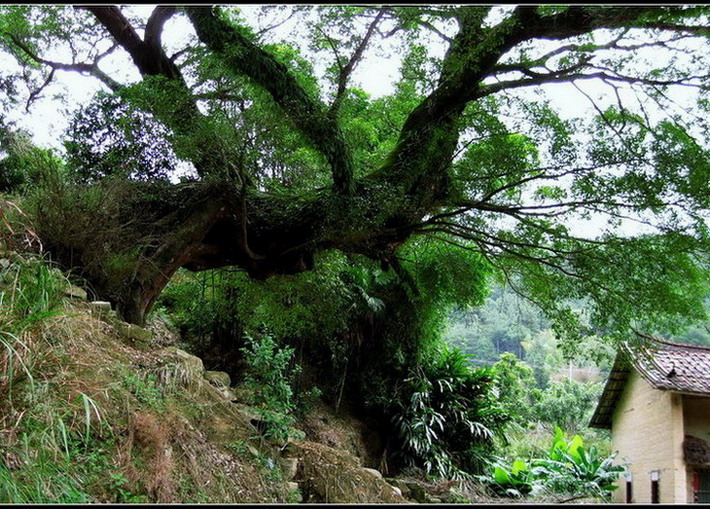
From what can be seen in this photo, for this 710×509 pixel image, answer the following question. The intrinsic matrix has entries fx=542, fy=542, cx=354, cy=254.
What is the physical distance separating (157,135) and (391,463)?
18.5 feet

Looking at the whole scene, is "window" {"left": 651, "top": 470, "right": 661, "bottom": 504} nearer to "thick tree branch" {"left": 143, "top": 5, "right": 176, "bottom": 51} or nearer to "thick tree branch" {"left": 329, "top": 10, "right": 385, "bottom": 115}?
"thick tree branch" {"left": 329, "top": 10, "right": 385, "bottom": 115}

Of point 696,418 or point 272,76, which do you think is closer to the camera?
point 272,76

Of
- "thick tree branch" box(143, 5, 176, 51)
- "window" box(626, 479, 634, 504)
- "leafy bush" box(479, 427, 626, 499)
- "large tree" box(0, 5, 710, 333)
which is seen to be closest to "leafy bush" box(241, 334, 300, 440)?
"large tree" box(0, 5, 710, 333)

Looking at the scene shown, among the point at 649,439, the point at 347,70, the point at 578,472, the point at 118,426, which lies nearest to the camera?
the point at 118,426

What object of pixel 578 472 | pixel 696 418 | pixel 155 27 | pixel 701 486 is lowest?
pixel 578 472

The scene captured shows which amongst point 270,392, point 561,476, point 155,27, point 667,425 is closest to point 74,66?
point 155,27

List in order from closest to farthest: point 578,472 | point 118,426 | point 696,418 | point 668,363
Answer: point 118,426 < point 696,418 < point 668,363 < point 578,472

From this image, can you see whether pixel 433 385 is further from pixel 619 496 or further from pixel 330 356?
pixel 619 496

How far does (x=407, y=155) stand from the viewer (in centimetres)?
554

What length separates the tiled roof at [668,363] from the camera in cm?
529

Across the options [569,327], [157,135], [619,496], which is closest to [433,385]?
[619,496]

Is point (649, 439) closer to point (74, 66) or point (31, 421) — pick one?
point (31, 421)

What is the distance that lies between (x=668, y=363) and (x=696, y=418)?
67 centimetres

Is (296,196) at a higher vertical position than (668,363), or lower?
higher
